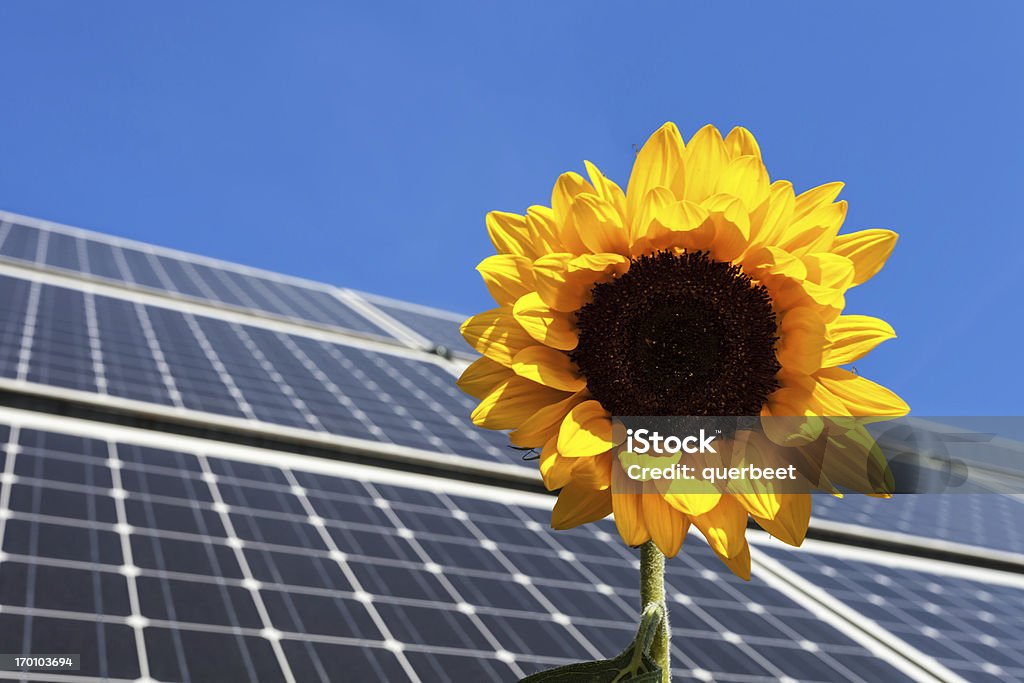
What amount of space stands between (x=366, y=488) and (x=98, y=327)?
9.07 feet

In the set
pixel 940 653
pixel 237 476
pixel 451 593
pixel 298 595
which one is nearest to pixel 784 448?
pixel 298 595

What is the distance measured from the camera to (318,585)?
9.81 ft

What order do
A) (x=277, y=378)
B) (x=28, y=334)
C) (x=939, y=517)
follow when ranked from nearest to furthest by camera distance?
(x=28, y=334) → (x=277, y=378) → (x=939, y=517)

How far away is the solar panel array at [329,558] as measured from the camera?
2.56 metres

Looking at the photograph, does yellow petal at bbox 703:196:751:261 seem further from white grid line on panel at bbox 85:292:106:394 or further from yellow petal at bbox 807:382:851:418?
white grid line on panel at bbox 85:292:106:394

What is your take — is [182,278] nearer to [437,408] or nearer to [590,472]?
[437,408]

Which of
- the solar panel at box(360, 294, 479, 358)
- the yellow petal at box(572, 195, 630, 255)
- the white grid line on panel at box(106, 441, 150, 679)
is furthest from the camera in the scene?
the solar panel at box(360, 294, 479, 358)

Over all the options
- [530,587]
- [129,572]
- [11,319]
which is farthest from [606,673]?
[11,319]

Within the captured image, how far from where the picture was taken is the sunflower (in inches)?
34.7

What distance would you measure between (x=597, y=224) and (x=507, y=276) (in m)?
0.11

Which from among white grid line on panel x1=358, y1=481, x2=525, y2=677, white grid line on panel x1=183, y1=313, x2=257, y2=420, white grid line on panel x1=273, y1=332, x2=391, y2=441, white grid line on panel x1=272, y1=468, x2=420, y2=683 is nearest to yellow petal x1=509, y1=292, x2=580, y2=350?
white grid line on panel x1=272, y1=468, x2=420, y2=683

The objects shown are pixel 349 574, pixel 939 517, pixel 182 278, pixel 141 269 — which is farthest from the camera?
pixel 182 278

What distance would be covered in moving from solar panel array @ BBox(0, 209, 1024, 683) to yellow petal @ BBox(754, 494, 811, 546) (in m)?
1.90

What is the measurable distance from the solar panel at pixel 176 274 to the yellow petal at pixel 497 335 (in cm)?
739
